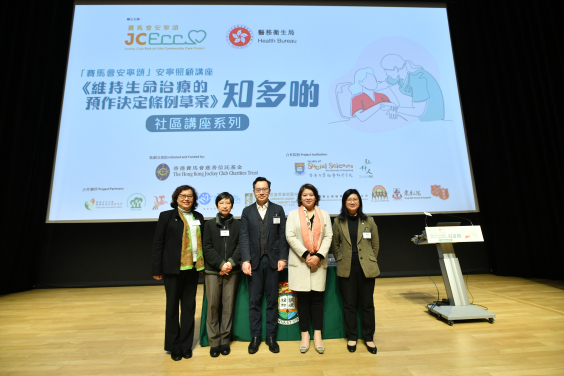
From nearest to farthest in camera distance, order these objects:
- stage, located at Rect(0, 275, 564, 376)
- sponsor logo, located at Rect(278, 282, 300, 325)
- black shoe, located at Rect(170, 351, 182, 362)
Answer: stage, located at Rect(0, 275, 564, 376), black shoe, located at Rect(170, 351, 182, 362), sponsor logo, located at Rect(278, 282, 300, 325)

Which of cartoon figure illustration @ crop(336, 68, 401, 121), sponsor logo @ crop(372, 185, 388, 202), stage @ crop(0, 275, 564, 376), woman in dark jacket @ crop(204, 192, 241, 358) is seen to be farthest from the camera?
cartoon figure illustration @ crop(336, 68, 401, 121)

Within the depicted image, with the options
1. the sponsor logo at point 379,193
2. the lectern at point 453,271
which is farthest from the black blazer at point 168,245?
the sponsor logo at point 379,193

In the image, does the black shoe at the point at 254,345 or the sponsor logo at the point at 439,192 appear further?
the sponsor logo at the point at 439,192

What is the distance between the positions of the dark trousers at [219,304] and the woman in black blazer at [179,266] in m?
0.12

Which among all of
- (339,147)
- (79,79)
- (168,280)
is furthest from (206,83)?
(168,280)

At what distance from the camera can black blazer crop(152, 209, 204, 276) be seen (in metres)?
2.01

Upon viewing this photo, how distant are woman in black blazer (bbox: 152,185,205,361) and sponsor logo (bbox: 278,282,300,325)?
68cm

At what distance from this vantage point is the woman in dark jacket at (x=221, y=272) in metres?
2.12

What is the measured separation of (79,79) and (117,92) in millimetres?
593

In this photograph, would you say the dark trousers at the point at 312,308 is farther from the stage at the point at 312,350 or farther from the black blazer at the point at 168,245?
the black blazer at the point at 168,245

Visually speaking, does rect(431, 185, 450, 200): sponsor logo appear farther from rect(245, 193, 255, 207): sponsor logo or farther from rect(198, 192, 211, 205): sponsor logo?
rect(198, 192, 211, 205): sponsor logo

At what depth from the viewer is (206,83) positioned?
399cm

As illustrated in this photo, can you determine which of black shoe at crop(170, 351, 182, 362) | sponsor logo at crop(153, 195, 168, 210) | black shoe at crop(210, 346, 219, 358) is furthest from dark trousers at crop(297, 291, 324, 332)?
sponsor logo at crop(153, 195, 168, 210)

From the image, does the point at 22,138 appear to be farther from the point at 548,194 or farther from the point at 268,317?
the point at 548,194
